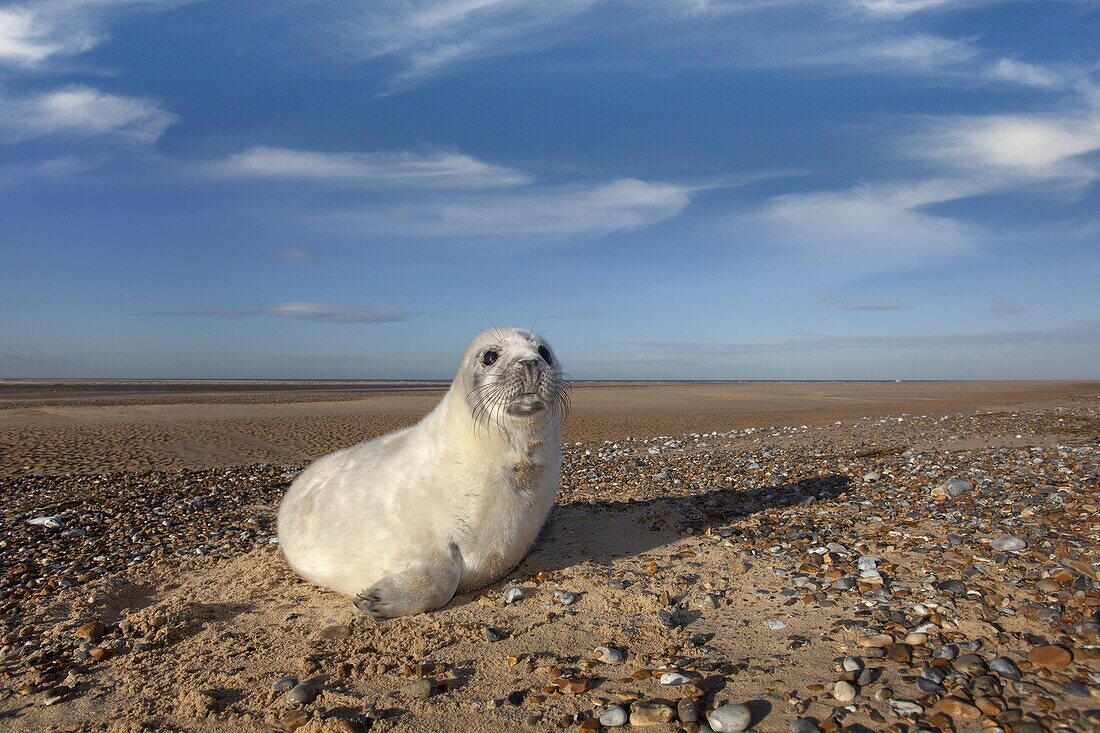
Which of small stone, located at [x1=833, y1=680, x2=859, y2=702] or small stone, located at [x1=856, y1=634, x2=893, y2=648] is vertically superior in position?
small stone, located at [x1=856, y1=634, x2=893, y2=648]

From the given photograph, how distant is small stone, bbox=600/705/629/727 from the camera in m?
3.13

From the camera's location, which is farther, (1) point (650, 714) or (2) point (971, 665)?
(2) point (971, 665)

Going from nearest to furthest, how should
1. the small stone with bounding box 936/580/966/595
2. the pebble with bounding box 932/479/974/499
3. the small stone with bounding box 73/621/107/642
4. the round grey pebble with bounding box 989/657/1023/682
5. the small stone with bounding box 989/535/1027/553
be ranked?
the round grey pebble with bounding box 989/657/1023/682, the small stone with bounding box 936/580/966/595, the small stone with bounding box 73/621/107/642, the small stone with bounding box 989/535/1027/553, the pebble with bounding box 932/479/974/499

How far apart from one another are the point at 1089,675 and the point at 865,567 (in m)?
1.66

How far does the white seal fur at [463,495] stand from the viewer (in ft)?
14.8

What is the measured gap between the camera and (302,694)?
140 inches

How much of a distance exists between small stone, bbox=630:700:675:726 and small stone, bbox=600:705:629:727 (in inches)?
1.5

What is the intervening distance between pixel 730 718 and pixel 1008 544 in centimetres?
322

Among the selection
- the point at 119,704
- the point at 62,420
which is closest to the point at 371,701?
the point at 119,704

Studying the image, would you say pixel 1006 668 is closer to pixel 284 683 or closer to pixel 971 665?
pixel 971 665

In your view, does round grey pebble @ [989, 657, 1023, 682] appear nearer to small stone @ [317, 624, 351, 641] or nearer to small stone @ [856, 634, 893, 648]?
small stone @ [856, 634, 893, 648]

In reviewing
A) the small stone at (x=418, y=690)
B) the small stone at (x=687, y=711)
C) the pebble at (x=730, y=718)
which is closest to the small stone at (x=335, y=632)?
the small stone at (x=418, y=690)

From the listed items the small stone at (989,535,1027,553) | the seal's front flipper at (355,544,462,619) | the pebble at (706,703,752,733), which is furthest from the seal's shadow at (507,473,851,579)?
the pebble at (706,703,752,733)

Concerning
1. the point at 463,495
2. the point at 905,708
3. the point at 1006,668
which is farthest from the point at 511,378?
the point at 1006,668
